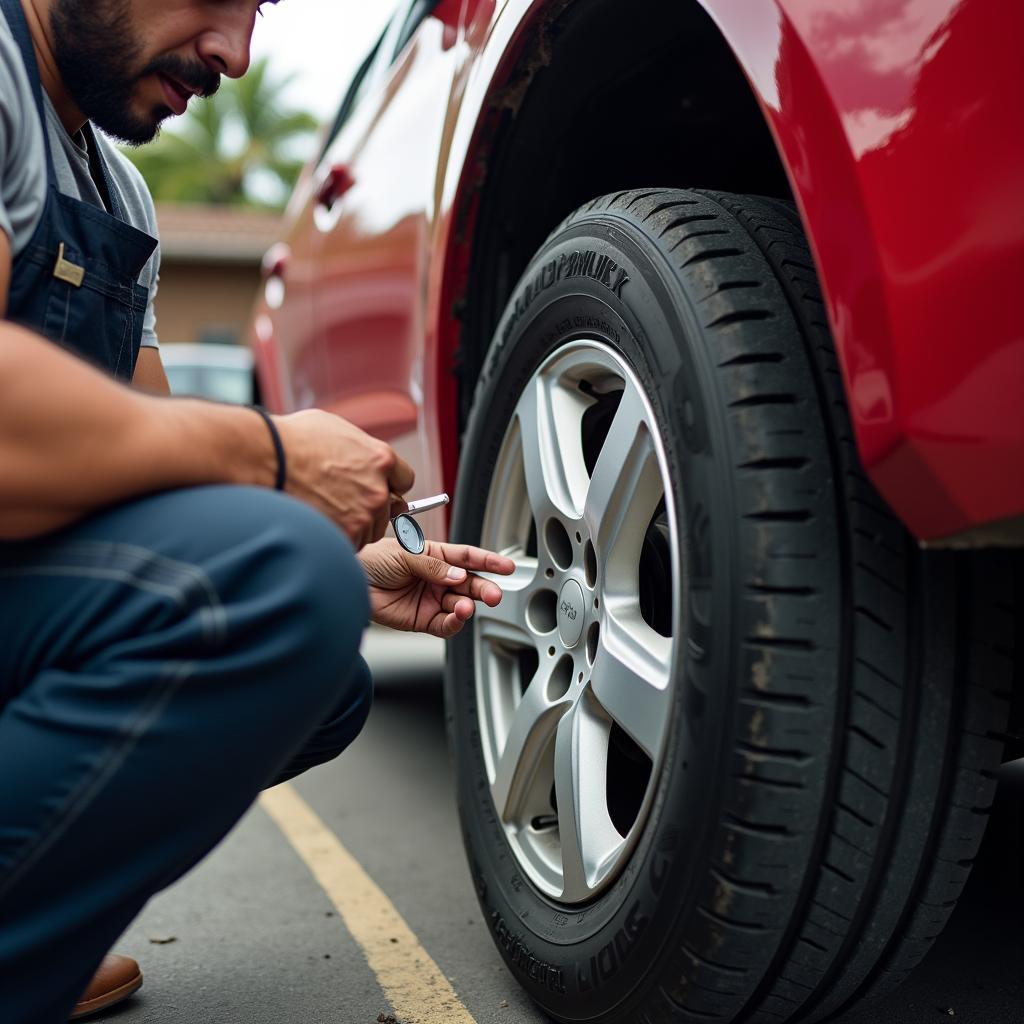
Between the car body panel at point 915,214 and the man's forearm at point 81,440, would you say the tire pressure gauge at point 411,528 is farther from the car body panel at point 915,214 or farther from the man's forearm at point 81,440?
the car body panel at point 915,214

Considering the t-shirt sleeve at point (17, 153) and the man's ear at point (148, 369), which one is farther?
the man's ear at point (148, 369)

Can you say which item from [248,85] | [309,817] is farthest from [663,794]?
[248,85]

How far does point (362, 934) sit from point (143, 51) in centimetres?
132

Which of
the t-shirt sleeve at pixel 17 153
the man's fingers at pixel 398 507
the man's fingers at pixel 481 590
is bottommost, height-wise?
the man's fingers at pixel 481 590

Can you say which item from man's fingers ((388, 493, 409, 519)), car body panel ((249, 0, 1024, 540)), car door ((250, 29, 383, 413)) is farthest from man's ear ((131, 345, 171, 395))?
car door ((250, 29, 383, 413))

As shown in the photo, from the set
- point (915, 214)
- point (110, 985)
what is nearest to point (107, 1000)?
point (110, 985)

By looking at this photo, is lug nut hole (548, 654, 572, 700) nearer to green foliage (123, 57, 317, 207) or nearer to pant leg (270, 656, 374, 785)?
pant leg (270, 656, 374, 785)

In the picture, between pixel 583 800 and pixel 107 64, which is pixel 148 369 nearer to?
pixel 107 64

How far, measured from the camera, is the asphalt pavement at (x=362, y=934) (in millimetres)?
1542

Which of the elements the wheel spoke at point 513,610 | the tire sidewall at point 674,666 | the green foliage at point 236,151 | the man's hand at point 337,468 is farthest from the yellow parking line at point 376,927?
the green foliage at point 236,151

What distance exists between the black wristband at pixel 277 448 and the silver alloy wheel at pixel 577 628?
393 millimetres

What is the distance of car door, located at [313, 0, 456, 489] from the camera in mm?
2109

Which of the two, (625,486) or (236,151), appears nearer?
(625,486)

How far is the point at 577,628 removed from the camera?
1460 millimetres
